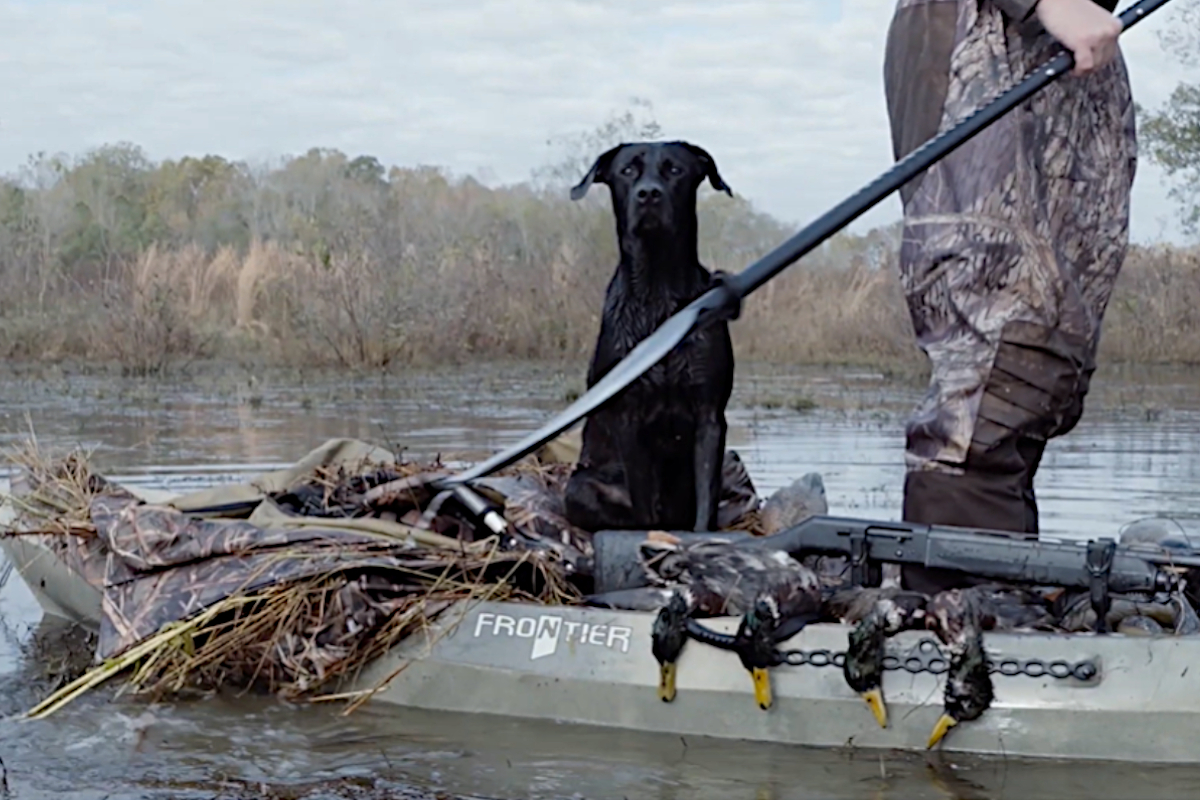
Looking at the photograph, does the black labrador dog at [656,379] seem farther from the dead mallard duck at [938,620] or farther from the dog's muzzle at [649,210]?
the dead mallard duck at [938,620]

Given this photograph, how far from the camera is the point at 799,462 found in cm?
992

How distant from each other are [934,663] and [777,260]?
50.8 inches

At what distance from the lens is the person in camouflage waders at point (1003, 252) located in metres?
4.47

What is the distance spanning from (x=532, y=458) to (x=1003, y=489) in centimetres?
258

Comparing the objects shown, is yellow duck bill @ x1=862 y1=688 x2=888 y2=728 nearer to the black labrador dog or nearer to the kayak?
the kayak

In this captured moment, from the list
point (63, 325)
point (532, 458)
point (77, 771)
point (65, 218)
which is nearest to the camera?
point (77, 771)

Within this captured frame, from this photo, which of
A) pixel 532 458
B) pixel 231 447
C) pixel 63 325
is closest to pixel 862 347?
pixel 63 325

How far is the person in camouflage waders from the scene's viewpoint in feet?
14.7

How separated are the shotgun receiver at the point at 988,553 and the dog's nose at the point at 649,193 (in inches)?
52.8

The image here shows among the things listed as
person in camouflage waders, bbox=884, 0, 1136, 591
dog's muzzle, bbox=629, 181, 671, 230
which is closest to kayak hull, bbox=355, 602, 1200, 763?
person in camouflage waders, bbox=884, 0, 1136, 591

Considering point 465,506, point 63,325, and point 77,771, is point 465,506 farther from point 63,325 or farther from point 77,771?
point 63,325

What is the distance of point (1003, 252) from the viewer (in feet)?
14.7

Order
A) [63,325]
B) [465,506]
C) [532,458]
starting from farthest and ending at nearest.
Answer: [63,325]
[532,458]
[465,506]

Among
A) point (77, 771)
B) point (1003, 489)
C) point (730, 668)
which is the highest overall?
point (1003, 489)
